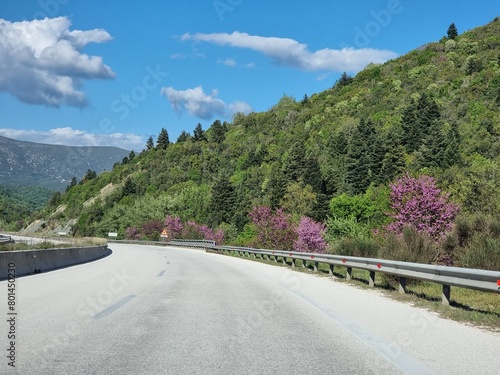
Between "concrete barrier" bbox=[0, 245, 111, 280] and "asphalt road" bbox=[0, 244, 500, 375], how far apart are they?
4282 mm

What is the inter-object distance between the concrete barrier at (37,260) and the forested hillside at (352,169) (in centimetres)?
1187

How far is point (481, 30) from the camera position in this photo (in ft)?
482

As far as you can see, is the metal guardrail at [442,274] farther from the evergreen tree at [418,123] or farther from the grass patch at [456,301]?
the evergreen tree at [418,123]

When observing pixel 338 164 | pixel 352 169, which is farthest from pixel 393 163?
pixel 338 164

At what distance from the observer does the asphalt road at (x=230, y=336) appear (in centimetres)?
530

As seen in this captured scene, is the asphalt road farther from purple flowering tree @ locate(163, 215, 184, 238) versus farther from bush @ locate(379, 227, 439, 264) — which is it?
purple flowering tree @ locate(163, 215, 184, 238)

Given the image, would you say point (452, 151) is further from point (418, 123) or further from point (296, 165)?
point (296, 165)

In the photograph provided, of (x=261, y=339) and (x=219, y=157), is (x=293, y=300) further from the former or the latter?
(x=219, y=157)

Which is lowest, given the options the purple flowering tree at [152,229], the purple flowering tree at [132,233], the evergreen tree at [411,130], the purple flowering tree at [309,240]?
the purple flowering tree at [132,233]

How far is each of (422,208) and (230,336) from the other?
3029cm

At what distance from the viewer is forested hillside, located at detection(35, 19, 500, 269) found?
36.2 m

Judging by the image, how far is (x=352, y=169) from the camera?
8631 cm

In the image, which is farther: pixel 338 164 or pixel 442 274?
pixel 338 164

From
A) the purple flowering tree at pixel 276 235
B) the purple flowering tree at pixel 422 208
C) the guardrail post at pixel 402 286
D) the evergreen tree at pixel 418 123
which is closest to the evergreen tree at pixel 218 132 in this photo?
the evergreen tree at pixel 418 123
